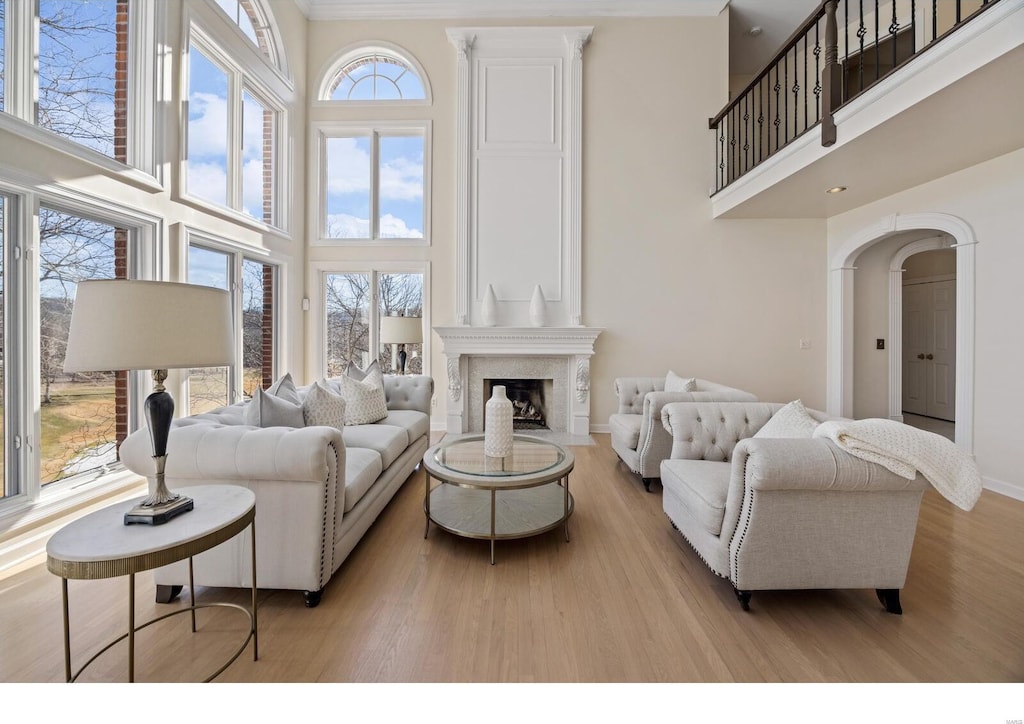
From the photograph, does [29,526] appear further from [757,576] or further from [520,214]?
[520,214]

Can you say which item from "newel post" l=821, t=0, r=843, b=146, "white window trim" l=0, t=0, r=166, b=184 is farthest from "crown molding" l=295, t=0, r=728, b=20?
"white window trim" l=0, t=0, r=166, b=184

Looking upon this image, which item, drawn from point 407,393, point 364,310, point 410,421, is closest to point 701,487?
point 410,421

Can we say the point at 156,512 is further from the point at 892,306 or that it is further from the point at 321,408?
the point at 892,306

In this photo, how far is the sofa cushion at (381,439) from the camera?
109 inches

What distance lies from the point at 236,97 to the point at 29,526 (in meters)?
3.84

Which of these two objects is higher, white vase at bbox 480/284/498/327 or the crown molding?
the crown molding

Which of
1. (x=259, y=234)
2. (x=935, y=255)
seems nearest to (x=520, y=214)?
(x=259, y=234)

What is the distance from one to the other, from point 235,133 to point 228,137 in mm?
91

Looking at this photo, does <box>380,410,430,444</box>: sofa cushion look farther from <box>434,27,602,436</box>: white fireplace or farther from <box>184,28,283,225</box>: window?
<box>184,28,283,225</box>: window

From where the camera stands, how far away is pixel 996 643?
1.66m

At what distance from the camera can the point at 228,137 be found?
13.5 feet

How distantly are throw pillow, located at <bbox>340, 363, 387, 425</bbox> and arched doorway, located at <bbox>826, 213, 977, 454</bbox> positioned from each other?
183 inches

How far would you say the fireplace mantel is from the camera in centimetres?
507
